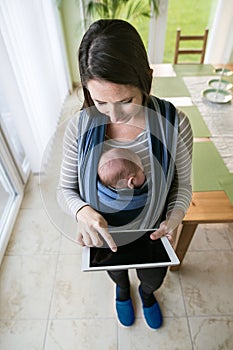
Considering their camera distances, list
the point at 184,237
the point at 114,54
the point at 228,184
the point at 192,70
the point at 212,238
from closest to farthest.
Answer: the point at 114,54, the point at 228,184, the point at 184,237, the point at 212,238, the point at 192,70

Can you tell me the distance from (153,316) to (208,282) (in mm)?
356

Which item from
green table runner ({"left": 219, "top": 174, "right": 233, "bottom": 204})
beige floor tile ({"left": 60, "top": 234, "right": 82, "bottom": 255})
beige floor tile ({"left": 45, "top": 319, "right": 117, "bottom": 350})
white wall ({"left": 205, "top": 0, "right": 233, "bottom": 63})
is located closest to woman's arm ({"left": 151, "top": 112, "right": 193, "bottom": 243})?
green table runner ({"left": 219, "top": 174, "right": 233, "bottom": 204})

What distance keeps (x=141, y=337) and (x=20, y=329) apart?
1.88 ft

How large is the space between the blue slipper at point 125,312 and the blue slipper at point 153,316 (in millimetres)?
67

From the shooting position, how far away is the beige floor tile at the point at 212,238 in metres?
1.31

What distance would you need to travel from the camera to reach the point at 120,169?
0.62m

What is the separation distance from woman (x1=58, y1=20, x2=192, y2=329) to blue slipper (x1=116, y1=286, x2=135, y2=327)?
21.0 inches

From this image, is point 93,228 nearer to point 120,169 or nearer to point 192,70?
point 120,169

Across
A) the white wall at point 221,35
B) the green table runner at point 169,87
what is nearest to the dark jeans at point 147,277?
the green table runner at point 169,87

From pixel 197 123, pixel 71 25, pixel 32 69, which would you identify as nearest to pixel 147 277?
pixel 197 123

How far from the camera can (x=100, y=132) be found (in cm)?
62

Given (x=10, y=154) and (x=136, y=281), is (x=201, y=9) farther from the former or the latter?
(x=136, y=281)

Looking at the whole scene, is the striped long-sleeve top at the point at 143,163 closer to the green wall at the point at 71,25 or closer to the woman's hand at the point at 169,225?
the woman's hand at the point at 169,225

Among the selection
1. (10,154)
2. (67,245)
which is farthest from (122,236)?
(10,154)
